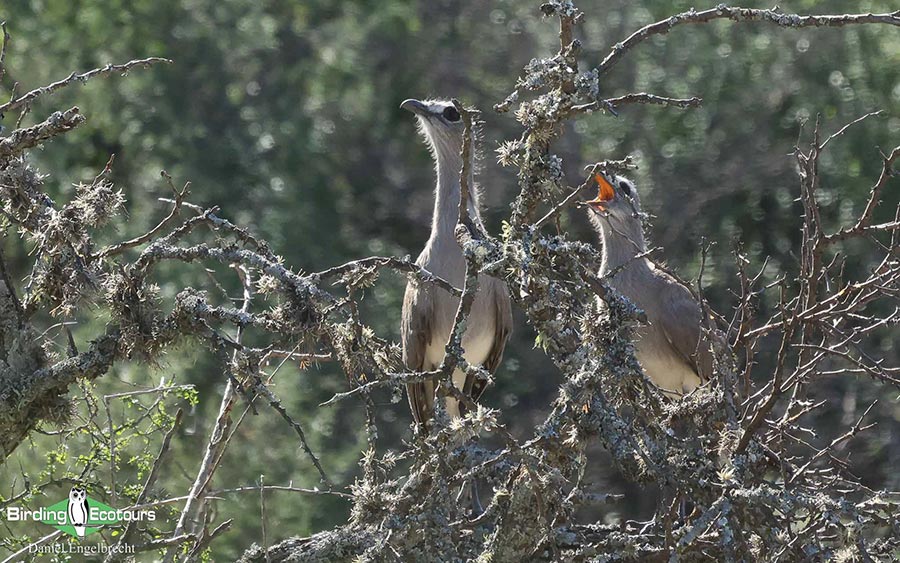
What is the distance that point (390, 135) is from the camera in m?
12.0

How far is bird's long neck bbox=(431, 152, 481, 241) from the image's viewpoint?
6.72m

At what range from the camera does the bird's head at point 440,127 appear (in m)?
7.25

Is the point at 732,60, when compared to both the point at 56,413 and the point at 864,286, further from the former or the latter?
the point at 56,413

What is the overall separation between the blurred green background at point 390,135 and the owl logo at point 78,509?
3638 millimetres

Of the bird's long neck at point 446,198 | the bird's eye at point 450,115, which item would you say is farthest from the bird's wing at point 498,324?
the bird's eye at point 450,115

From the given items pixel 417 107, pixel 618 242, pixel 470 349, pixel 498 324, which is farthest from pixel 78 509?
pixel 618 242

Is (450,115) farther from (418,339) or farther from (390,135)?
(390,135)

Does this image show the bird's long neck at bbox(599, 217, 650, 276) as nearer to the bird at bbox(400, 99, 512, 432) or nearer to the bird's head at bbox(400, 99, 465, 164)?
the bird at bbox(400, 99, 512, 432)

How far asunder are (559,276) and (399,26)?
877cm

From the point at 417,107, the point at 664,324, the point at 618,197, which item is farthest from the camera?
the point at 618,197

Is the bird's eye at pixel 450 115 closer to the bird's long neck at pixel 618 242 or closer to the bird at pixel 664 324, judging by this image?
the bird at pixel 664 324

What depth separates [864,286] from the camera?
4.35m

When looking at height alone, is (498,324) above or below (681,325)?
above

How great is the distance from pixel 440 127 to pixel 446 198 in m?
0.53
